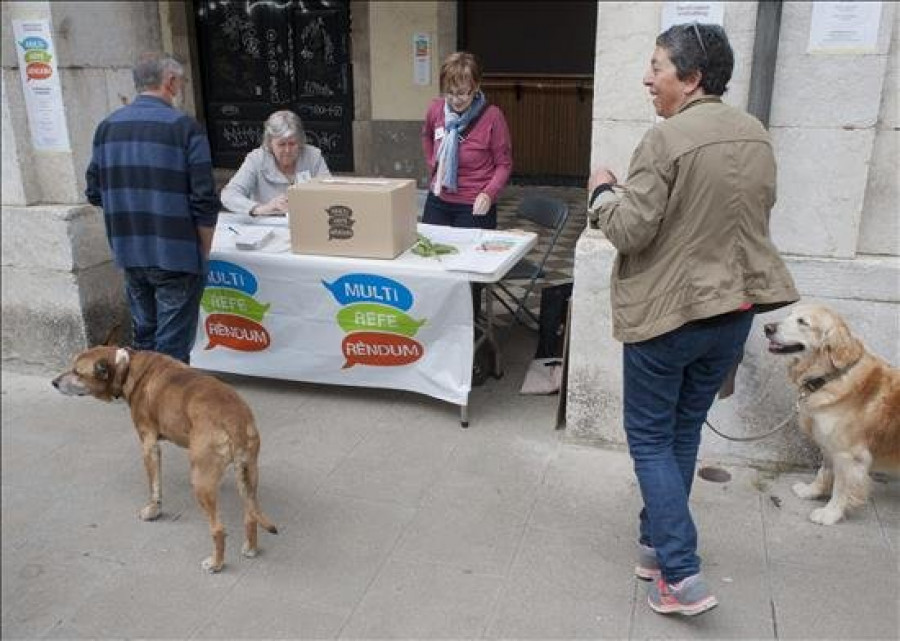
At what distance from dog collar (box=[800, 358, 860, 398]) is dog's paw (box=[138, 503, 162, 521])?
2.61 metres

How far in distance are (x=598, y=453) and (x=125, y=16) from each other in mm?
3655

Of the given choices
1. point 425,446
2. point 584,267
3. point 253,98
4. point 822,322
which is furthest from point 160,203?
point 253,98

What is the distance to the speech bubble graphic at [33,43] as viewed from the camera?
4.45 m

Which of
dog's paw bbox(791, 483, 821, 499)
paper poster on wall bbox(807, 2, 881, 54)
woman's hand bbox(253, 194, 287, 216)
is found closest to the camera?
paper poster on wall bbox(807, 2, 881, 54)

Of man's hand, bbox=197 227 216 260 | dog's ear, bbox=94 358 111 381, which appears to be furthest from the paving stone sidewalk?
man's hand, bbox=197 227 216 260

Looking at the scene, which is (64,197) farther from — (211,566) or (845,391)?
(845,391)

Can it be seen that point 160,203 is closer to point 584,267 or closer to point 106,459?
point 106,459

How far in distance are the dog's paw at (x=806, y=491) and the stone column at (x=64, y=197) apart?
3851 mm

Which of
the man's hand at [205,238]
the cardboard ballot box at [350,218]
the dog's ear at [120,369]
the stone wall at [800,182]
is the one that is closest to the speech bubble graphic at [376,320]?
the cardboard ballot box at [350,218]

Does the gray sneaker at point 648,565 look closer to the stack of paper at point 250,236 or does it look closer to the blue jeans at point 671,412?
the blue jeans at point 671,412

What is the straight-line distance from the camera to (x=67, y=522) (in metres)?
3.39

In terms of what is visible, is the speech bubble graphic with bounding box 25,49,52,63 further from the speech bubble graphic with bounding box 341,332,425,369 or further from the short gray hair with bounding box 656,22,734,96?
the short gray hair with bounding box 656,22,734,96

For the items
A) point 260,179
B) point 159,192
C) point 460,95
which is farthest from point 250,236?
point 460,95

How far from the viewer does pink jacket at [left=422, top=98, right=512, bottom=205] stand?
188 inches
